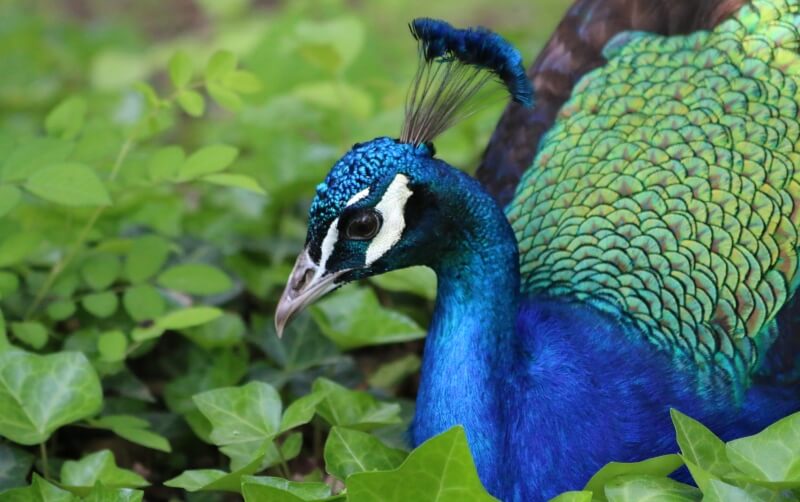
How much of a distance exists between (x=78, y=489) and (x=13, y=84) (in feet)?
7.36

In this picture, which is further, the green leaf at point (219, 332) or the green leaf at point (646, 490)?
the green leaf at point (219, 332)

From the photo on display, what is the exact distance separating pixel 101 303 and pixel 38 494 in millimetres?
512

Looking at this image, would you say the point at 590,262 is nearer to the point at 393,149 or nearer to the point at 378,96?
the point at 393,149

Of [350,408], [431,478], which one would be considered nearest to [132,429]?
[350,408]

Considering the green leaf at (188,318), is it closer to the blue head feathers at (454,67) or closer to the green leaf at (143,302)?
the green leaf at (143,302)

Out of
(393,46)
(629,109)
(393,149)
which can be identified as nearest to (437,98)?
(393,149)

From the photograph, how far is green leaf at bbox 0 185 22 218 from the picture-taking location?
1.84m

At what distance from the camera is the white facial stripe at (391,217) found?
1.64 metres

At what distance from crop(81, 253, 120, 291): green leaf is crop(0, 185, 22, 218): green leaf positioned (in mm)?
313

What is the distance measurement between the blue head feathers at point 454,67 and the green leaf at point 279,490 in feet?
1.81

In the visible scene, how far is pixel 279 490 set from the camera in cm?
148

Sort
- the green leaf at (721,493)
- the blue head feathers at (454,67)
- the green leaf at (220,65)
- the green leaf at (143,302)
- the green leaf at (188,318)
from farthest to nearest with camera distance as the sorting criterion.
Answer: the green leaf at (220,65) < the green leaf at (143,302) < the green leaf at (188,318) < the blue head feathers at (454,67) < the green leaf at (721,493)

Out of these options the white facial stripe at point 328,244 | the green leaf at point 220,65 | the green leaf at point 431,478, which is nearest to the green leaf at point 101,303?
the green leaf at point 220,65

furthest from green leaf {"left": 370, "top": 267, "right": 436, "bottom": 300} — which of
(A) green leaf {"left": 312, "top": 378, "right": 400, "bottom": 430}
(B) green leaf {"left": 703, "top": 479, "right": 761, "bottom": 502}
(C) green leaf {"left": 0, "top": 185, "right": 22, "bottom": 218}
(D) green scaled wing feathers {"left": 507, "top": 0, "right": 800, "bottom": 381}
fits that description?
(B) green leaf {"left": 703, "top": 479, "right": 761, "bottom": 502}
